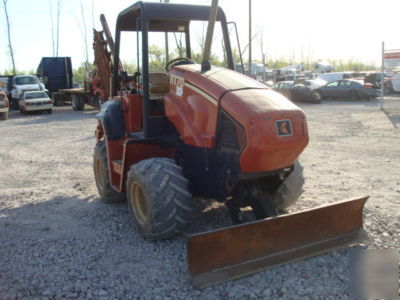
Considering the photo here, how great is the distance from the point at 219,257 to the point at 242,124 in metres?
1.20

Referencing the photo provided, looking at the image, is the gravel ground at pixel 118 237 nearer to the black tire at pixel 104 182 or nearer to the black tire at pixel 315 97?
the black tire at pixel 104 182

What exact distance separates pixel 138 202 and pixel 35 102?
18.5 m

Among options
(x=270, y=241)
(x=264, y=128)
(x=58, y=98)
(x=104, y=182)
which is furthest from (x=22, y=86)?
(x=270, y=241)

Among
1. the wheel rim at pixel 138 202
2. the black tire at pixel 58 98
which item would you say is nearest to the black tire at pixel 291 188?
the wheel rim at pixel 138 202

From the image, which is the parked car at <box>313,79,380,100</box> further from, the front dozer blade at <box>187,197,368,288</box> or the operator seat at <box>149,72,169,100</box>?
the front dozer blade at <box>187,197,368,288</box>

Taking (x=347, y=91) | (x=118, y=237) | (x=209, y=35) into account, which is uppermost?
(x=209, y=35)

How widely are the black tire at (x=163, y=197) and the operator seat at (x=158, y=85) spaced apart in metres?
1.10

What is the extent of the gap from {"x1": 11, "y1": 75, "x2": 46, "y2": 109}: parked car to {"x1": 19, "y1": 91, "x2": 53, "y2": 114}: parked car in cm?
128

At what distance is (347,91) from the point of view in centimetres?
2548

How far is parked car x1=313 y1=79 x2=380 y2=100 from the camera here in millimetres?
25031

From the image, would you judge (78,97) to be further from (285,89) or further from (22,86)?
(285,89)

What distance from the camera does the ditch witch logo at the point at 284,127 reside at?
3.80 meters

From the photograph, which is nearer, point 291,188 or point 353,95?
point 291,188

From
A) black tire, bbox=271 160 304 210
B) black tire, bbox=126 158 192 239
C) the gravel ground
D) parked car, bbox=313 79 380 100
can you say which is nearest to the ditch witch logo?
black tire, bbox=271 160 304 210
